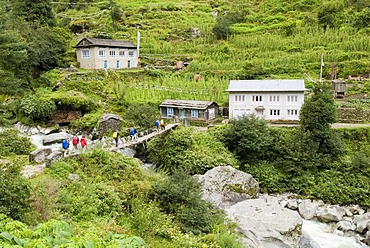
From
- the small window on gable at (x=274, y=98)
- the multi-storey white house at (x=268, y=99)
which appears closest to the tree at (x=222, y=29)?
the multi-storey white house at (x=268, y=99)

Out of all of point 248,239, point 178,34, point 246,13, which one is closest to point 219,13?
point 246,13

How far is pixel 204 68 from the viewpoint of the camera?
1960 inches

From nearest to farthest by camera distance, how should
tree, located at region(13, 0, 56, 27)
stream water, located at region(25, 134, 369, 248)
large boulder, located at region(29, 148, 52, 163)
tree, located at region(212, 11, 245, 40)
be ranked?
large boulder, located at region(29, 148, 52, 163)
stream water, located at region(25, 134, 369, 248)
tree, located at region(13, 0, 56, 27)
tree, located at region(212, 11, 245, 40)

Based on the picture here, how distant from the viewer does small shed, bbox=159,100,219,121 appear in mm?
36188

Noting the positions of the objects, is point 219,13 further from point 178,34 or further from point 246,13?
point 178,34

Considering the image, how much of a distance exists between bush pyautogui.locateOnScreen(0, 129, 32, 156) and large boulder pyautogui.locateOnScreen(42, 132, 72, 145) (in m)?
6.14

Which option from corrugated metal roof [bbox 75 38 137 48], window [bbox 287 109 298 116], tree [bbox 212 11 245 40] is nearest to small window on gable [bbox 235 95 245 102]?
window [bbox 287 109 298 116]

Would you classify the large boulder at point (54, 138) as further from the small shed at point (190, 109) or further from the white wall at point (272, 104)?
the white wall at point (272, 104)

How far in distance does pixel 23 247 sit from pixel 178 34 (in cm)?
6294

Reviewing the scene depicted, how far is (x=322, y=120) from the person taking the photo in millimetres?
28219

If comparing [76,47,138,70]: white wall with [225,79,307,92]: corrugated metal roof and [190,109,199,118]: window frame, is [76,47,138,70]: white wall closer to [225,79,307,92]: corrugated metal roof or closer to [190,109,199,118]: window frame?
[190,109,199,118]: window frame

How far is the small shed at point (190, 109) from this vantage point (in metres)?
36.2

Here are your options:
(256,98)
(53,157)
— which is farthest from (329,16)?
(53,157)

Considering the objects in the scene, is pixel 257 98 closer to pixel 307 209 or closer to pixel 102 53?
pixel 307 209
